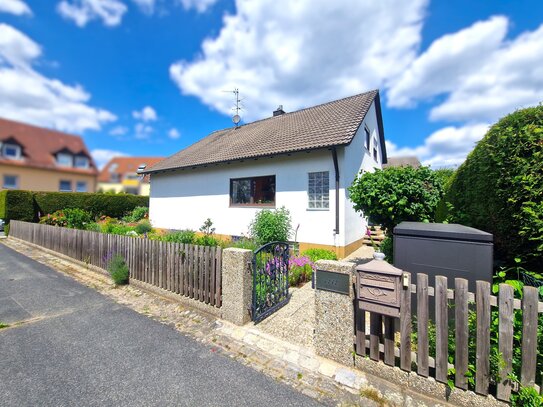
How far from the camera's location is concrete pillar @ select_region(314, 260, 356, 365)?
9.59ft

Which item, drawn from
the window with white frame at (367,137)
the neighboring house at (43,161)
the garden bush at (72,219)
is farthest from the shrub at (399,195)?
the garden bush at (72,219)

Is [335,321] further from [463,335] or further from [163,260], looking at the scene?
[163,260]

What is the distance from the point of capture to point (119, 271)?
19.6ft

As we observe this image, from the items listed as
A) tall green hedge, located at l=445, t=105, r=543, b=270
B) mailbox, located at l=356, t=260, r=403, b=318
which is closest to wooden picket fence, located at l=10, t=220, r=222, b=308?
mailbox, located at l=356, t=260, r=403, b=318

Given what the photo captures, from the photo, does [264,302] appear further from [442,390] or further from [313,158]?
[313,158]

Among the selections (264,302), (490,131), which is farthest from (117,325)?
(490,131)

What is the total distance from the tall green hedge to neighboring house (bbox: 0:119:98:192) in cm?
896

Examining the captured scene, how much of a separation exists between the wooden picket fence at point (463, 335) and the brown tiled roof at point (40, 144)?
8.31 metres

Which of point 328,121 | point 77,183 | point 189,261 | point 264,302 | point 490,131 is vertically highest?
point 328,121

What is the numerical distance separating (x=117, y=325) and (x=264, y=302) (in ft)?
8.33

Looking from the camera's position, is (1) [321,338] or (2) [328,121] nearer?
(1) [321,338]

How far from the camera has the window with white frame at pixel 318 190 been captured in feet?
28.1

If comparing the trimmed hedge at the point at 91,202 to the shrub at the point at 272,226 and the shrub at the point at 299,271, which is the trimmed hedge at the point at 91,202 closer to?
the shrub at the point at 272,226

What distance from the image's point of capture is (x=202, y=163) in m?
11.7
